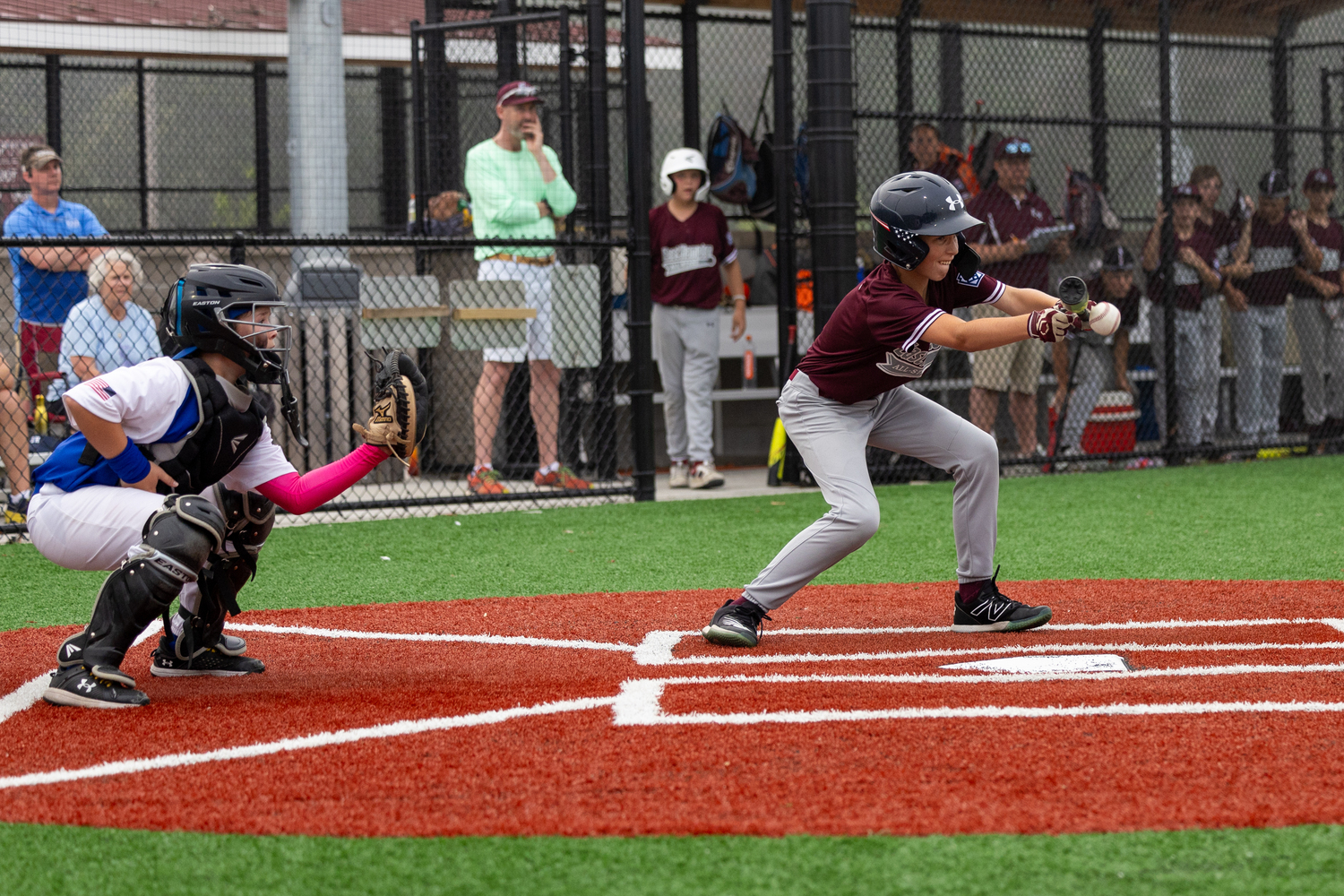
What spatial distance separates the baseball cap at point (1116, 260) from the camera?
1044 cm

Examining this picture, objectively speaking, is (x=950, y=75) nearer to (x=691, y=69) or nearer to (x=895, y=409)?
(x=691, y=69)

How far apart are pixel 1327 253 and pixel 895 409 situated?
25.0ft

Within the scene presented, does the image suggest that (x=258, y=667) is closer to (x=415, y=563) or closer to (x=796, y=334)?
(x=415, y=563)

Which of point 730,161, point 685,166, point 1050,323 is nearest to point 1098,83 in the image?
point 730,161

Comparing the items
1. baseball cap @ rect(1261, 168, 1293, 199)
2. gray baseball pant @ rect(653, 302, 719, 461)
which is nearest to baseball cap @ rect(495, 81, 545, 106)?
gray baseball pant @ rect(653, 302, 719, 461)

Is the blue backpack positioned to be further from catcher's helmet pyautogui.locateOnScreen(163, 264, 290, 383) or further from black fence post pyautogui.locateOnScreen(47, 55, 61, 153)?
black fence post pyautogui.locateOnScreen(47, 55, 61, 153)

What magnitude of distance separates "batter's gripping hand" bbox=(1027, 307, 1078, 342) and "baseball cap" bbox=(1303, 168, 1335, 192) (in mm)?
8075

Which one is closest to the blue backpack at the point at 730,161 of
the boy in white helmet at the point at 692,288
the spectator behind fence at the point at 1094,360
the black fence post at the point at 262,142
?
the boy in white helmet at the point at 692,288

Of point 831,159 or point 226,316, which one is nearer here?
point 226,316

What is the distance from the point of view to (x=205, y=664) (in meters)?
4.51

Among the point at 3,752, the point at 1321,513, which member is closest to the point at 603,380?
the point at 1321,513

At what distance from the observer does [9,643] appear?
16.2ft

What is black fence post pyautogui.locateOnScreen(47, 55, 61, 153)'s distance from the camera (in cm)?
1363

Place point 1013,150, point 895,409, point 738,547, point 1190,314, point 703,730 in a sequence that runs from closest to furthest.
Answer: point 703,730
point 895,409
point 738,547
point 1013,150
point 1190,314
